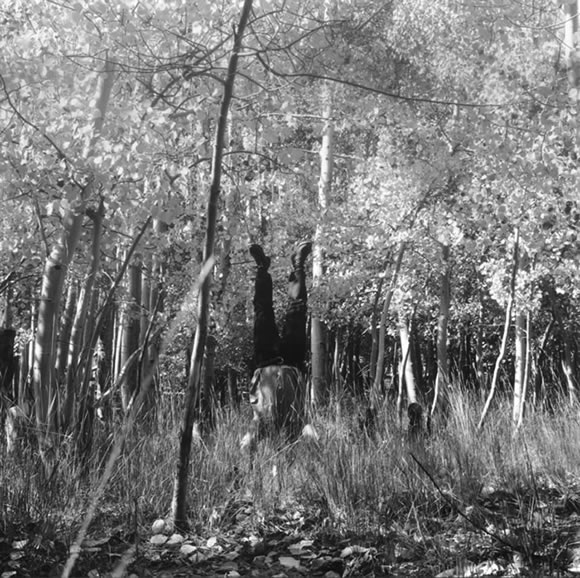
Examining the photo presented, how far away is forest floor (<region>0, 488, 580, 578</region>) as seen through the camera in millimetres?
2891

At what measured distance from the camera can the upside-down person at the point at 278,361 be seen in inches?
193

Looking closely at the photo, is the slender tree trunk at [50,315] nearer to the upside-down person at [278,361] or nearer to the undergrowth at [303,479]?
the undergrowth at [303,479]

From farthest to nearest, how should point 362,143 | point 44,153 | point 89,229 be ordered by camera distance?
point 362,143, point 89,229, point 44,153

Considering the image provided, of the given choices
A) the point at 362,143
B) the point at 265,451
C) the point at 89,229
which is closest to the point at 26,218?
the point at 89,229

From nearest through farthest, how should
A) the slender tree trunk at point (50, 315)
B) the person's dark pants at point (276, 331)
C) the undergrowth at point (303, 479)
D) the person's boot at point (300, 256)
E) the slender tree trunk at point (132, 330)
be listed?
the undergrowth at point (303, 479) < the slender tree trunk at point (50, 315) < the person's dark pants at point (276, 331) < the person's boot at point (300, 256) < the slender tree trunk at point (132, 330)

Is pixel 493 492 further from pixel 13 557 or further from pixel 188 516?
pixel 13 557

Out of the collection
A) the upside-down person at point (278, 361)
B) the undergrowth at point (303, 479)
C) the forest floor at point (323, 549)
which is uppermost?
the upside-down person at point (278, 361)

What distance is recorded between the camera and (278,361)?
5297 mm

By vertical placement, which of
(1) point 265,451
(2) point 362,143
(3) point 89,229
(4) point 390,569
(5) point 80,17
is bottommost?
(4) point 390,569

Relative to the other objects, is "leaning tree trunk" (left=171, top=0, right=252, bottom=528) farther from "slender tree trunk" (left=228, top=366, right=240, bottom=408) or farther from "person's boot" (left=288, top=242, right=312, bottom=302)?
"person's boot" (left=288, top=242, right=312, bottom=302)

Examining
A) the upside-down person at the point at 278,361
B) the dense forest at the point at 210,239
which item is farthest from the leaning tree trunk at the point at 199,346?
the upside-down person at the point at 278,361

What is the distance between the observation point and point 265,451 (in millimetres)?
4301

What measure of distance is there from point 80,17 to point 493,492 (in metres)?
3.59

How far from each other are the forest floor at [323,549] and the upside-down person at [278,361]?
1.24 metres
